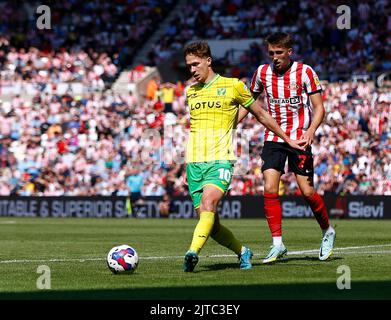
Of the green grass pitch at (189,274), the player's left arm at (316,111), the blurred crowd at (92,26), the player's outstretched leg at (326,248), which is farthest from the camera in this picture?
the blurred crowd at (92,26)

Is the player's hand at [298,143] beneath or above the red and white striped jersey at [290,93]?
beneath

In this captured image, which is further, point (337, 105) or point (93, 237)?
point (337, 105)

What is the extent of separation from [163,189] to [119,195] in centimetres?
156

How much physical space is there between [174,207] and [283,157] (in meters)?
21.1

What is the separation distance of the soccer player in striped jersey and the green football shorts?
1592 mm

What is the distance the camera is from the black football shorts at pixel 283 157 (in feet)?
43.9

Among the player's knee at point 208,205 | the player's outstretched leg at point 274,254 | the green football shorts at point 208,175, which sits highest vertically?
the green football shorts at point 208,175

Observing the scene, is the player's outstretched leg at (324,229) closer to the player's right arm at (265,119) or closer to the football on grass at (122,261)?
the player's right arm at (265,119)

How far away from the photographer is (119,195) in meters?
35.5

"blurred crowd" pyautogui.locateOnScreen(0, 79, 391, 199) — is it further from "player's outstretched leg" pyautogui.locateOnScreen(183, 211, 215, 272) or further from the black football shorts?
"player's outstretched leg" pyautogui.locateOnScreen(183, 211, 215, 272)

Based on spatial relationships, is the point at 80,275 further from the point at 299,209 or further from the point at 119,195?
the point at 119,195

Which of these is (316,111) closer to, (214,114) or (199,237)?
(214,114)

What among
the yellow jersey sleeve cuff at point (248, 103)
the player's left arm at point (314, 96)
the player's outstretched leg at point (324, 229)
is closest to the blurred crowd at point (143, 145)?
the player's outstretched leg at point (324, 229)

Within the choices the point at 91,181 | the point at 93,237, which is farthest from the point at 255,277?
the point at 91,181
